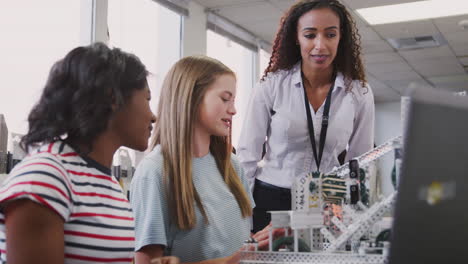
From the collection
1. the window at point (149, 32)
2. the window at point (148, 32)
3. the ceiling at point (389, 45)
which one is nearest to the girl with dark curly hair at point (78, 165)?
the window at point (148, 32)

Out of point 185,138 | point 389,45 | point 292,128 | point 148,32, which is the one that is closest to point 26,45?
point 148,32

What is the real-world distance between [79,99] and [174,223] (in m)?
0.45

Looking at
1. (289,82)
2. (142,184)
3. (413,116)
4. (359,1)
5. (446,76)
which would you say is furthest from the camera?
(446,76)

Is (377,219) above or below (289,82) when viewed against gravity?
below

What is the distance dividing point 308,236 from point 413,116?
1.99ft

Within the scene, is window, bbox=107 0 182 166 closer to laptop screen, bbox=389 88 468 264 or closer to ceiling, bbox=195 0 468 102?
ceiling, bbox=195 0 468 102

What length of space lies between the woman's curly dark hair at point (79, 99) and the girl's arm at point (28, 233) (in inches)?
7.5

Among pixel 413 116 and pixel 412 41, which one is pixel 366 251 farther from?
pixel 412 41

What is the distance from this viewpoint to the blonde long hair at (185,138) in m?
1.49

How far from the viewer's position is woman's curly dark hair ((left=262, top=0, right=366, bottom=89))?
2.13 meters

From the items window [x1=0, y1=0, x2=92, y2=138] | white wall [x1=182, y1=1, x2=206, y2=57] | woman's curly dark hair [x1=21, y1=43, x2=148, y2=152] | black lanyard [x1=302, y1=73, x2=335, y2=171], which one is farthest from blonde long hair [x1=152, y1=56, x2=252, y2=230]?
white wall [x1=182, y1=1, x2=206, y2=57]

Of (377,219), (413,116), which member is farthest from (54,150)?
(413,116)

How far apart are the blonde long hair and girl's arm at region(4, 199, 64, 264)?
0.46 m

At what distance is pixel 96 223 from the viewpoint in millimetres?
1175
